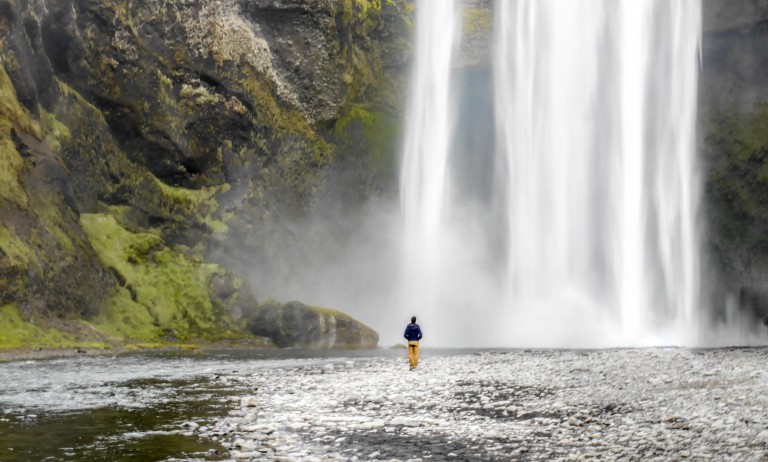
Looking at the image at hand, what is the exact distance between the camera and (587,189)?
2876 inches

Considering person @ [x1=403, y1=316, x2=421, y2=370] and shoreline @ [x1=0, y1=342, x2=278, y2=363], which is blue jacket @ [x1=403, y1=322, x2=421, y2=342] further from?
shoreline @ [x1=0, y1=342, x2=278, y2=363]

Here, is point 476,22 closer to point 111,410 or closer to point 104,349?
point 104,349

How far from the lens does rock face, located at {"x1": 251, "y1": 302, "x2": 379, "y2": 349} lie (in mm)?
64375

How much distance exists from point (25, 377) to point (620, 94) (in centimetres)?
6018

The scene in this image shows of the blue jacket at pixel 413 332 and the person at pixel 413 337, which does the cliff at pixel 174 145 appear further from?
the blue jacket at pixel 413 332

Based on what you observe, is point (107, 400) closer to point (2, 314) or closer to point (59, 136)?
point (2, 314)

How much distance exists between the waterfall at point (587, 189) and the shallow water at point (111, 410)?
131 ft

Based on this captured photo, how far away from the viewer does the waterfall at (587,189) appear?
67875 millimetres

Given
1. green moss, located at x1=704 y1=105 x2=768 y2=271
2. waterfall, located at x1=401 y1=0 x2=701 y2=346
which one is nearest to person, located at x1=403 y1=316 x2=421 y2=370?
waterfall, located at x1=401 y1=0 x2=701 y2=346

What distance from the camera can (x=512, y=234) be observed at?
78.8 meters

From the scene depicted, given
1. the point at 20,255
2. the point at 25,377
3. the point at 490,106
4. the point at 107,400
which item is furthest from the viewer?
the point at 490,106

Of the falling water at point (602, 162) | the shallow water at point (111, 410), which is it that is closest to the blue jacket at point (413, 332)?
the shallow water at point (111, 410)

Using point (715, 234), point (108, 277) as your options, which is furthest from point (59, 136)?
point (715, 234)

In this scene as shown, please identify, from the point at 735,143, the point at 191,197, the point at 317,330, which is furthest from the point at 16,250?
the point at 735,143
